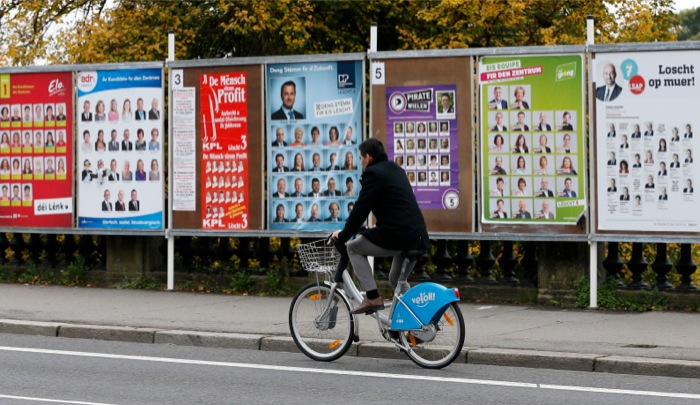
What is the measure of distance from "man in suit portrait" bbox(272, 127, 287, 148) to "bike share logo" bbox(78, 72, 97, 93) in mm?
2729

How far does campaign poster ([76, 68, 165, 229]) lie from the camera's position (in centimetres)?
1524

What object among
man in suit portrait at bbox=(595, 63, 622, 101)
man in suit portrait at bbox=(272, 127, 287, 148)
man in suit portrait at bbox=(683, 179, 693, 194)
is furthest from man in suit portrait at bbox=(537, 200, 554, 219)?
man in suit portrait at bbox=(272, 127, 287, 148)

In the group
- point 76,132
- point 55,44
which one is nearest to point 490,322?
point 76,132

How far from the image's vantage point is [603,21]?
24906 mm

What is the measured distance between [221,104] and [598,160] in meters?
4.72

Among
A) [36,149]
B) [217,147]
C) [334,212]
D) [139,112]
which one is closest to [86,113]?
[139,112]

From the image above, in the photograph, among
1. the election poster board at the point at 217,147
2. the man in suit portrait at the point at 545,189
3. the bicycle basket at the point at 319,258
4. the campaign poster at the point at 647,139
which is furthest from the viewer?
the election poster board at the point at 217,147

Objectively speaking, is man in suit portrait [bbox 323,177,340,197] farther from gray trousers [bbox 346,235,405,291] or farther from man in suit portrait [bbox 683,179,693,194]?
gray trousers [bbox 346,235,405,291]

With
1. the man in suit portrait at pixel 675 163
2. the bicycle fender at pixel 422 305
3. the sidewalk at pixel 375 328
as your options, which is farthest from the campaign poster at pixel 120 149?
the man in suit portrait at pixel 675 163

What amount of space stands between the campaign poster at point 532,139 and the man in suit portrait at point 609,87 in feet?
0.74

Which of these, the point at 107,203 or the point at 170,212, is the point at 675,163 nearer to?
the point at 170,212

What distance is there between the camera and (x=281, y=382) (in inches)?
361

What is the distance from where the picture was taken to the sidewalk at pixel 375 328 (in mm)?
9992

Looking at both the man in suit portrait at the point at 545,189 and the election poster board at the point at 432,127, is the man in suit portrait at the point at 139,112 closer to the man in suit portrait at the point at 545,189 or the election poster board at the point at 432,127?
the election poster board at the point at 432,127
